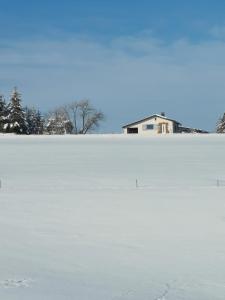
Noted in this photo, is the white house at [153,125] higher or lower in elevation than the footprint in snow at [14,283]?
higher

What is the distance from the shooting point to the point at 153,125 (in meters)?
93.3

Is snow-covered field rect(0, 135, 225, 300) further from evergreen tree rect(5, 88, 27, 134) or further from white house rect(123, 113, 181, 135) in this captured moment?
white house rect(123, 113, 181, 135)

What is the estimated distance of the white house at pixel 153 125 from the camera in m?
91.9

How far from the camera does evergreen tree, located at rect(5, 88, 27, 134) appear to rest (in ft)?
254

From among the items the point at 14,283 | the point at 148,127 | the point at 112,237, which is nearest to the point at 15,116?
the point at 148,127

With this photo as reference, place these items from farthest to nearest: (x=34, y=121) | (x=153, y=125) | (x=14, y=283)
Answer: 1. (x=34, y=121)
2. (x=153, y=125)
3. (x=14, y=283)

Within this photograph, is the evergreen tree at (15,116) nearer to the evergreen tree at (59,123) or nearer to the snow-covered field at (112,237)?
the evergreen tree at (59,123)

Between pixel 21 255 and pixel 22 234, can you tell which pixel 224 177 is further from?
pixel 21 255

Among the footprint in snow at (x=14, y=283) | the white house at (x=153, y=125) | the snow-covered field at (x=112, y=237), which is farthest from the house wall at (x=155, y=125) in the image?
the footprint in snow at (x=14, y=283)

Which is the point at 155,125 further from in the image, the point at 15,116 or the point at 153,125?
the point at 15,116

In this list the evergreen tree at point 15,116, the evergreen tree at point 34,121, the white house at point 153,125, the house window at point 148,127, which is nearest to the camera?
the evergreen tree at point 15,116

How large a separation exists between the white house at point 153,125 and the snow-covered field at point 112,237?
212ft

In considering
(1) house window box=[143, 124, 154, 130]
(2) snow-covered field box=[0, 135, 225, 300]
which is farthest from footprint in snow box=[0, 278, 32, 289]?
(1) house window box=[143, 124, 154, 130]

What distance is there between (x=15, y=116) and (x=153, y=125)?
26065mm
